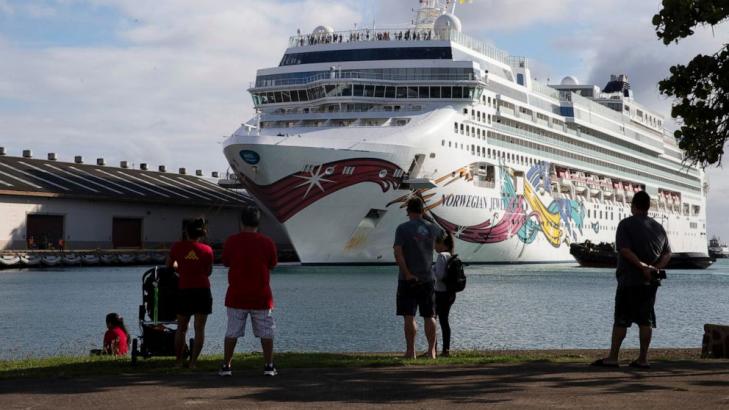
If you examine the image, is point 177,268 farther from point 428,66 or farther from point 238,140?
point 428,66

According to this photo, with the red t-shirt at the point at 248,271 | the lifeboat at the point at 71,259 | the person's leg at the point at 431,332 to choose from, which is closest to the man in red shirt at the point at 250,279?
the red t-shirt at the point at 248,271

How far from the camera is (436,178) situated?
49000 mm

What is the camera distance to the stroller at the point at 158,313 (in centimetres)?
1084

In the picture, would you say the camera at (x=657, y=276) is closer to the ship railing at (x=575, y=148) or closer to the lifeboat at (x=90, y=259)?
the ship railing at (x=575, y=148)

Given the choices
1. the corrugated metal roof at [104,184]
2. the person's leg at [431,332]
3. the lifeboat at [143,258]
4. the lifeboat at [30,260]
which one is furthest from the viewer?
the corrugated metal roof at [104,184]

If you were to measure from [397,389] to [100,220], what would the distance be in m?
65.5

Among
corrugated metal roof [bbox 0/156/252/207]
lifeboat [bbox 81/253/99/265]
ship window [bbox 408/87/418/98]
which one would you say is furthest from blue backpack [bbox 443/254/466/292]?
corrugated metal roof [bbox 0/156/252/207]

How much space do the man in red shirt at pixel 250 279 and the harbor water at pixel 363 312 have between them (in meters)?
7.37

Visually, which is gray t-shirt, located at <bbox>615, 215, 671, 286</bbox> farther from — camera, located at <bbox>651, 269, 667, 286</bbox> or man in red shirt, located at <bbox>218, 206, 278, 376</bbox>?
man in red shirt, located at <bbox>218, 206, 278, 376</bbox>

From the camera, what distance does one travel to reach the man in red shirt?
985 cm

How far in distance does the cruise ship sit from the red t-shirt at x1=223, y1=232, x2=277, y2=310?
33417 millimetres

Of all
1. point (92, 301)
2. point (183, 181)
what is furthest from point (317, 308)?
point (183, 181)

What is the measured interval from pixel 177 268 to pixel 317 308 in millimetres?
17989

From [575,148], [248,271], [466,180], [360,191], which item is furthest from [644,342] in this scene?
[575,148]
